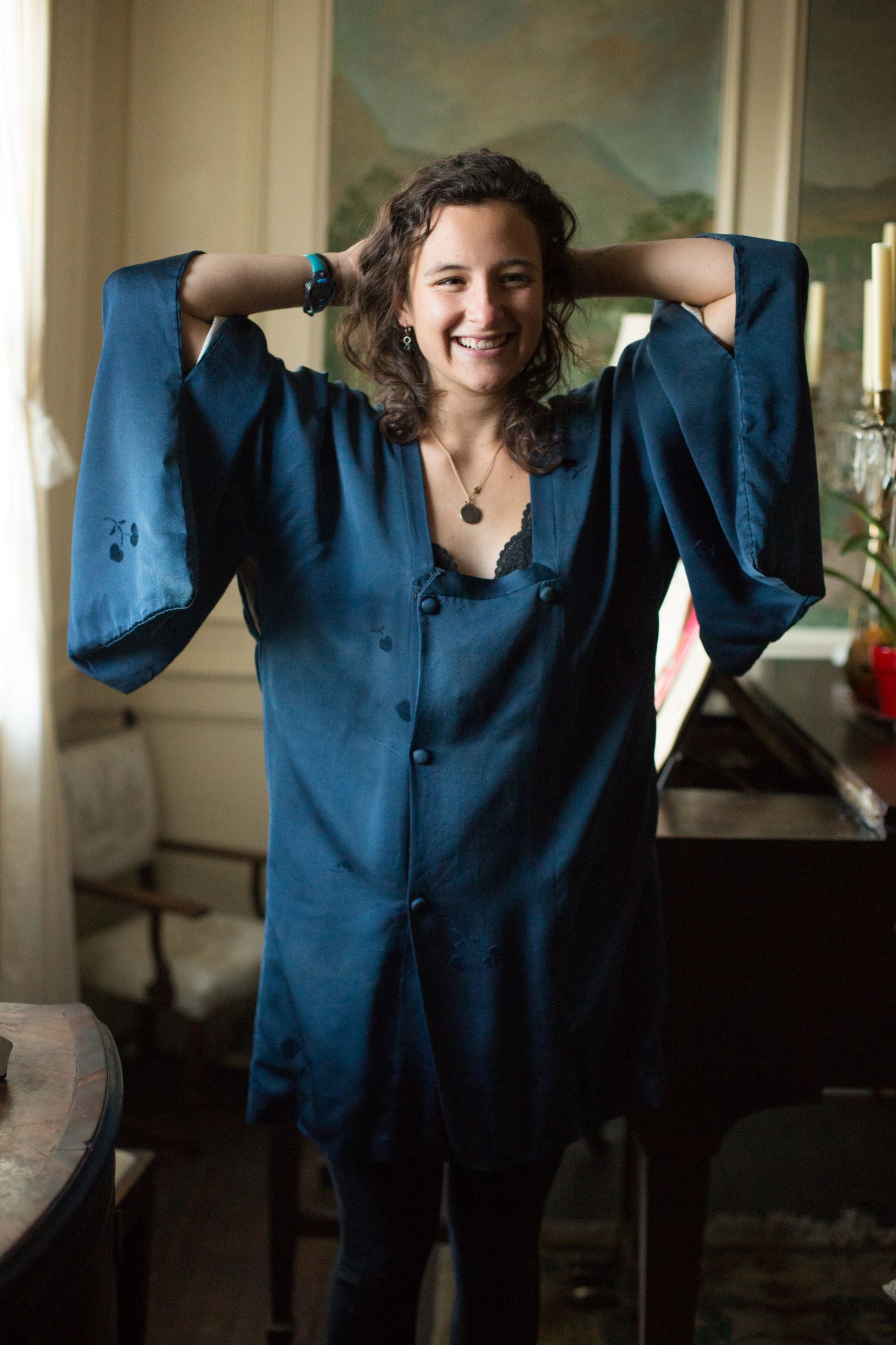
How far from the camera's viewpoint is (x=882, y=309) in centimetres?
182

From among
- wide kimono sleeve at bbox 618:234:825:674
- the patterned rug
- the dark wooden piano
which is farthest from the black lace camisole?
the patterned rug

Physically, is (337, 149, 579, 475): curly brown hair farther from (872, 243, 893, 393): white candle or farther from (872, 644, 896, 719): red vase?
(872, 644, 896, 719): red vase

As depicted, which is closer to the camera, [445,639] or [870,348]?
[445,639]

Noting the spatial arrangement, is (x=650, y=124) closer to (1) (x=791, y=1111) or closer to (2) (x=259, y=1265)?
(1) (x=791, y=1111)

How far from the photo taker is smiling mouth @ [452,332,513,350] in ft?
3.67

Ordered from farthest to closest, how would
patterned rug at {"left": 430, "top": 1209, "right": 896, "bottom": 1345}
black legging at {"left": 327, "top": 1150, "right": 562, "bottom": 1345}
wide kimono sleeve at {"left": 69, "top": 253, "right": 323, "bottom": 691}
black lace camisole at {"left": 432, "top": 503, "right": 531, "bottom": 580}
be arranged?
patterned rug at {"left": 430, "top": 1209, "right": 896, "bottom": 1345} → black legging at {"left": 327, "top": 1150, "right": 562, "bottom": 1345} → black lace camisole at {"left": 432, "top": 503, "right": 531, "bottom": 580} → wide kimono sleeve at {"left": 69, "top": 253, "right": 323, "bottom": 691}

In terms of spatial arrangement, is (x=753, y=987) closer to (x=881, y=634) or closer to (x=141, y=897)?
(x=881, y=634)

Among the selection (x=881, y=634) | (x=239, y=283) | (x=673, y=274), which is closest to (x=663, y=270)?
(x=673, y=274)

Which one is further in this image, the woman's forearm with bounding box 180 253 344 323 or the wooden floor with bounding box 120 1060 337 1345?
the wooden floor with bounding box 120 1060 337 1345

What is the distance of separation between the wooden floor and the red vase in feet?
4.70

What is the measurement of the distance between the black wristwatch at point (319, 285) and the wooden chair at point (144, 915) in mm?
1502

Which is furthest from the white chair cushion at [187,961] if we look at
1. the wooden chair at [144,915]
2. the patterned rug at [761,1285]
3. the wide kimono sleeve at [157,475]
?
the wide kimono sleeve at [157,475]

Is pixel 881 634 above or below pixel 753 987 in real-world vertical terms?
above

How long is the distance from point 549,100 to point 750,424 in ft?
7.07
